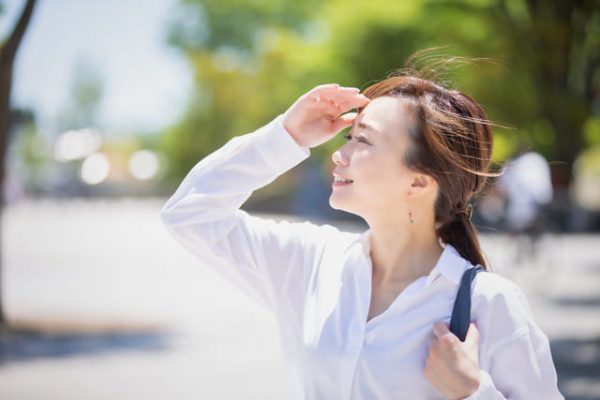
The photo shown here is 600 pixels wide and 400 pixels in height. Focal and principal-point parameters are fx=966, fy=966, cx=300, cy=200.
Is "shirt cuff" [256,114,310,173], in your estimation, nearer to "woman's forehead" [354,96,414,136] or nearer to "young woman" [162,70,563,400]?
"young woman" [162,70,563,400]

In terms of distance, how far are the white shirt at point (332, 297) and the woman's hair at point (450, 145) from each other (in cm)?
14

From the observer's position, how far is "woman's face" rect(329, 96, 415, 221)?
7.23 ft

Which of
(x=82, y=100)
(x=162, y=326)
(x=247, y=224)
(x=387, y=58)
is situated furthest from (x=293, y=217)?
(x=82, y=100)

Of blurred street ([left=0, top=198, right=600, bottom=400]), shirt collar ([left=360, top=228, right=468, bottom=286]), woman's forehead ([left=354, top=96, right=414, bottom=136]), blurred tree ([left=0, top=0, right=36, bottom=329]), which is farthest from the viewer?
blurred tree ([left=0, top=0, right=36, bottom=329])

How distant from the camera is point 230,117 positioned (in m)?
49.4

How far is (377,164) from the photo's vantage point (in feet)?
7.23

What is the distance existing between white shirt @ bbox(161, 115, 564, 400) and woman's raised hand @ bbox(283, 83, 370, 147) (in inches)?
1.4

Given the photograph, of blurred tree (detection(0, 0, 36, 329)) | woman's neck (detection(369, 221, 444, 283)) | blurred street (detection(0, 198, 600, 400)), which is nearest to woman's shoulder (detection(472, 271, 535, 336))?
woman's neck (detection(369, 221, 444, 283))

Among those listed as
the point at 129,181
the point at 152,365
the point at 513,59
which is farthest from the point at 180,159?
the point at 152,365

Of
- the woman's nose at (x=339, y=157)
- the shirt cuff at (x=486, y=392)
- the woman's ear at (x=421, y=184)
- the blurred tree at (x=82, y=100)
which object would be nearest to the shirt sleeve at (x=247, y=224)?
the woman's nose at (x=339, y=157)

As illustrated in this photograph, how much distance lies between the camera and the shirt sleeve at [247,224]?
239 cm

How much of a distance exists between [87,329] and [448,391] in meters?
8.10

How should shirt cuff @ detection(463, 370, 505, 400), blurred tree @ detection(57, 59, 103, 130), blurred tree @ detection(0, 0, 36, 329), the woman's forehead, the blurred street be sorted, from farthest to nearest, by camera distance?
blurred tree @ detection(57, 59, 103, 130) < blurred tree @ detection(0, 0, 36, 329) < the blurred street < the woman's forehead < shirt cuff @ detection(463, 370, 505, 400)

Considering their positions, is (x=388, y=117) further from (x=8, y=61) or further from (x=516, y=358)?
(x=8, y=61)
